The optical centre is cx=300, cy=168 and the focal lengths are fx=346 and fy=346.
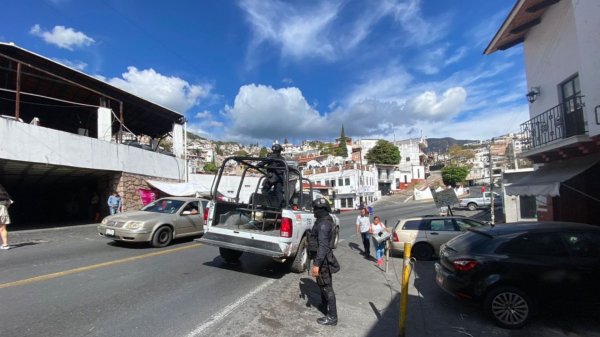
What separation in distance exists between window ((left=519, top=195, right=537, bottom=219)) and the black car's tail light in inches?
A: 738

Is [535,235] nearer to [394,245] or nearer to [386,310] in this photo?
[386,310]

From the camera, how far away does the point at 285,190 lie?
24.8ft

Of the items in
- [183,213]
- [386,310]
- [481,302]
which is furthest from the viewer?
[183,213]

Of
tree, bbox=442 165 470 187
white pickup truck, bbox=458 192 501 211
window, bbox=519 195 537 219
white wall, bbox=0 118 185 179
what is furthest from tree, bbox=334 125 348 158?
white wall, bbox=0 118 185 179

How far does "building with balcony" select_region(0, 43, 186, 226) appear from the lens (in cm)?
1413

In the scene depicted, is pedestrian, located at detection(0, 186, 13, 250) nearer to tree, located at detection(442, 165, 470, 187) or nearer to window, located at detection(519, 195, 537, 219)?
window, located at detection(519, 195, 537, 219)

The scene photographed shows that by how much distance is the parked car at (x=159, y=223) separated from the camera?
9555 millimetres

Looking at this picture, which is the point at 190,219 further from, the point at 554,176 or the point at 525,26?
the point at 525,26

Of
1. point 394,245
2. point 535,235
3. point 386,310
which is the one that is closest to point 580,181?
point 394,245

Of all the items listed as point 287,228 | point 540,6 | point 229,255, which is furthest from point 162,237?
point 540,6

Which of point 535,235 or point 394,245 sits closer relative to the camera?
point 535,235

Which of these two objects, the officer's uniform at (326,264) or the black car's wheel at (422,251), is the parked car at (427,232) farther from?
the officer's uniform at (326,264)

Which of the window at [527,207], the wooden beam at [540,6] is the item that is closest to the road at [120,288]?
the wooden beam at [540,6]

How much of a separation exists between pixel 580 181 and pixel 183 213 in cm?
1239
